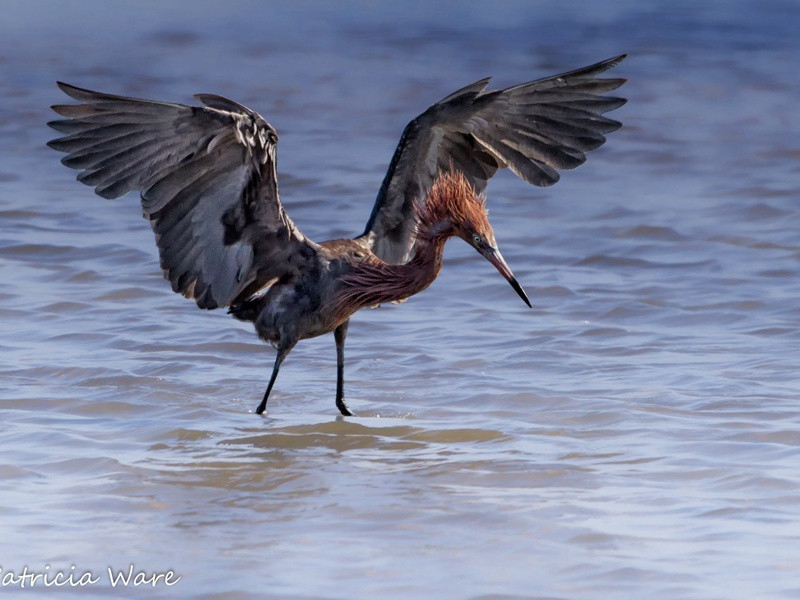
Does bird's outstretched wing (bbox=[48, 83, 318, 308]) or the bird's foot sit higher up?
bird's outstretched wing (bbox=[48, 83, 318, 308])

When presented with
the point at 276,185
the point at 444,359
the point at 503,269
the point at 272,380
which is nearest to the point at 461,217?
the point at 503,269

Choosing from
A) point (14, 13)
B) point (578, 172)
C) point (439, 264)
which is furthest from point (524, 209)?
point (14, 13)

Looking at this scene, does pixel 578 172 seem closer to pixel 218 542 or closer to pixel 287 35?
pixel 287 35

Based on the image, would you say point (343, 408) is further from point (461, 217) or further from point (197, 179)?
point (197, 179)

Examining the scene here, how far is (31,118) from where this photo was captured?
13.1 meters

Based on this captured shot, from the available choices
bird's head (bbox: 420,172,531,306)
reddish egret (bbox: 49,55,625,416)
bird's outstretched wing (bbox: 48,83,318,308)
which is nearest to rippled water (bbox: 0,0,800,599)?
reddish egret (bbox: 49,55,625,416)

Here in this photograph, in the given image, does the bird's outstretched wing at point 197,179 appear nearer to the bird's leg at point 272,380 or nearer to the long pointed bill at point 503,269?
the bird's leg at point 272,380

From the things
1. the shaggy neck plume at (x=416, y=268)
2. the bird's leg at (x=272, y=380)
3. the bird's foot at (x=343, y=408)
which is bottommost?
the bird's foot at (x=343, y=408)

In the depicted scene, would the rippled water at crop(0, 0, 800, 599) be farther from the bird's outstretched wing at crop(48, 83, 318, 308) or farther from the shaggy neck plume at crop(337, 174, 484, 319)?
the bird's outstretched wing at crop(48, 83, 318, 308)

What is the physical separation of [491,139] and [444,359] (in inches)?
46.5

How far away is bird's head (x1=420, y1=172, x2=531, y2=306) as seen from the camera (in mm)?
6574

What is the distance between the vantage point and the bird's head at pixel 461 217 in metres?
Result: 6.57

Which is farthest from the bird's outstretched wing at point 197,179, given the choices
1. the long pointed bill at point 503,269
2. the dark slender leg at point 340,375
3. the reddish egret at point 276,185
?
the long pointed bill at point 503,269

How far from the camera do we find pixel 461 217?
659cm
